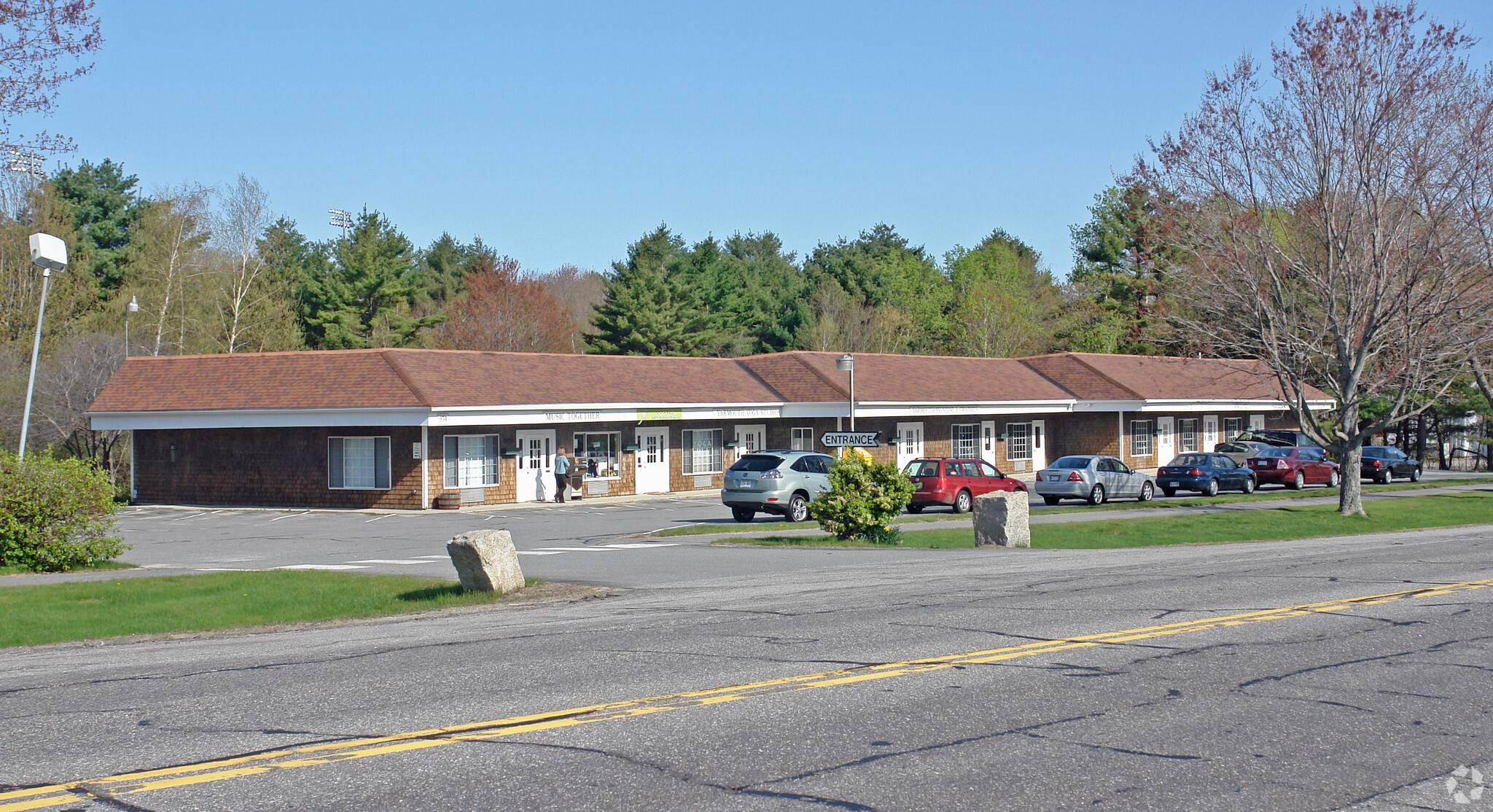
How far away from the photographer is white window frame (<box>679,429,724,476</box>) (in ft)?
132

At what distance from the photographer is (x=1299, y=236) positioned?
29094 millimetres

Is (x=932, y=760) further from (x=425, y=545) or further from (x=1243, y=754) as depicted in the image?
(x=425, y=545)

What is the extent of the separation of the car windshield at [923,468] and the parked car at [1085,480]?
4.64m

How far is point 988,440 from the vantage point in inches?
1879

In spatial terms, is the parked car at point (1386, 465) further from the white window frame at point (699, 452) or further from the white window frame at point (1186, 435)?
the white window frame at point (699, 452)

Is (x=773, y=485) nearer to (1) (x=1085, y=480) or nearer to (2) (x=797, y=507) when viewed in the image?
(2) (x=797, y=507)

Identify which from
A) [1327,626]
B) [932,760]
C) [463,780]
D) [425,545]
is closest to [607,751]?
[463,780]

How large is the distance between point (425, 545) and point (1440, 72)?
24020 millimetres

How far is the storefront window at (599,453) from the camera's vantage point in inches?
1491

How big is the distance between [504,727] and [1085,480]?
2876 centimetres

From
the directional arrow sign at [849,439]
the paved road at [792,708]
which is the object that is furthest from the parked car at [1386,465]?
the paved road at [792,708]

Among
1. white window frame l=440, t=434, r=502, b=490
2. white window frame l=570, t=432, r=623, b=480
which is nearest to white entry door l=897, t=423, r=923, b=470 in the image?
white window frame l=570, t=432, r=623, b=480

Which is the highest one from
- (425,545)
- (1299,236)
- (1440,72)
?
(1440,72)

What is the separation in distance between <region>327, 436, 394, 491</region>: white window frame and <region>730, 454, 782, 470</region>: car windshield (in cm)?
1199
